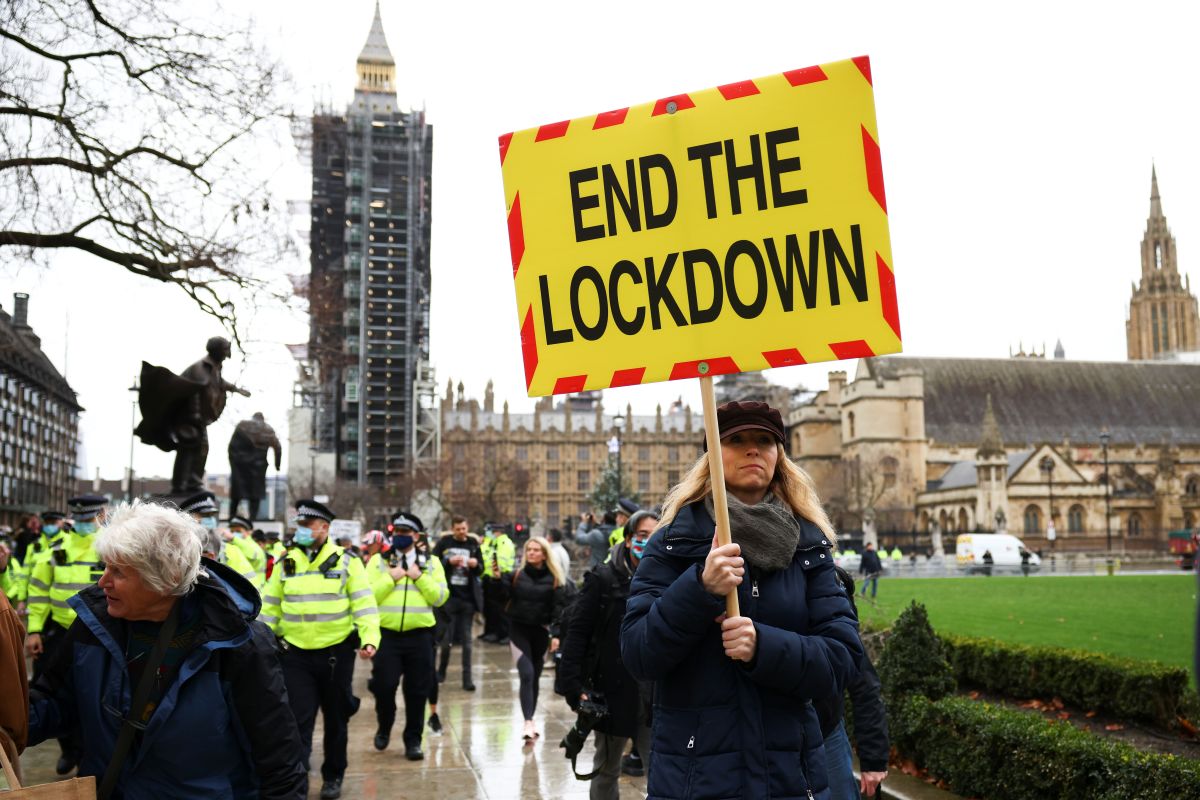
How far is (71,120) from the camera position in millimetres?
10922

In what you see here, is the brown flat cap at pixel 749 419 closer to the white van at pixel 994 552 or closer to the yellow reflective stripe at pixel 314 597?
the yellow reflective stripe at pixel 314 597

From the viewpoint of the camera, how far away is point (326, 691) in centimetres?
751

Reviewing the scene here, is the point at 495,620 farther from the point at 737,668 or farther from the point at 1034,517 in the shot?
the point at 1034,517

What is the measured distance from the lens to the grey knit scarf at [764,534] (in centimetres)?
308

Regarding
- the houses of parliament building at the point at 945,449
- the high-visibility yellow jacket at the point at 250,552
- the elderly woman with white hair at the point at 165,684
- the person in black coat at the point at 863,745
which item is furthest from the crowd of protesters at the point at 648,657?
the houses of parliament building at the point at 945,449

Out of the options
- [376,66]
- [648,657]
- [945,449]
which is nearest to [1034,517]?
[945,449]

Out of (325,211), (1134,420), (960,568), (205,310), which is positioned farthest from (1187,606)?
(1134,420)

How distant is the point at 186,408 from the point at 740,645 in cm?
1019

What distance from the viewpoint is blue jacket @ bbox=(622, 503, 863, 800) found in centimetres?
292

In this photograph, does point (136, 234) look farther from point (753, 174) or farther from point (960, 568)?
point (960, 568)

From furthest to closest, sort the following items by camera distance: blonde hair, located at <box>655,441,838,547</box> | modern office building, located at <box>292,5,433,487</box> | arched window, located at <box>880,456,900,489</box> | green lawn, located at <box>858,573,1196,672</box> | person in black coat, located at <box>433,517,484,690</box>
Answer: arched window, located at <box>880,456,900,489</box>, modern office building, located at <box>292,5,433,487</box>, green lawn, located at <box>858,573,1196,672</box>, person in black coat, located at <box>433,517,484,690</box>, blonde hair, located at <box>655,441,838,547</box>

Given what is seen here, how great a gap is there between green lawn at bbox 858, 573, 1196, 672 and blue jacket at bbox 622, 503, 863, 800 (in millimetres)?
7451

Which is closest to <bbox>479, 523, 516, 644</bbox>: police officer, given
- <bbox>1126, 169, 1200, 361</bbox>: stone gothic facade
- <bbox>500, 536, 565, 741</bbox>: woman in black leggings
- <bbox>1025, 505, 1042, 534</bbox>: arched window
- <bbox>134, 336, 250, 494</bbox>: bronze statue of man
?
<bbox>500, 536, 565, 741</bbox>: woman in black leggings

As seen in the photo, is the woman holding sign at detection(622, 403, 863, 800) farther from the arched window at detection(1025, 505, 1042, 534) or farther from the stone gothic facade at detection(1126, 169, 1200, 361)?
the stone gothic facade at detection(1126, 169, 1200, 361)
